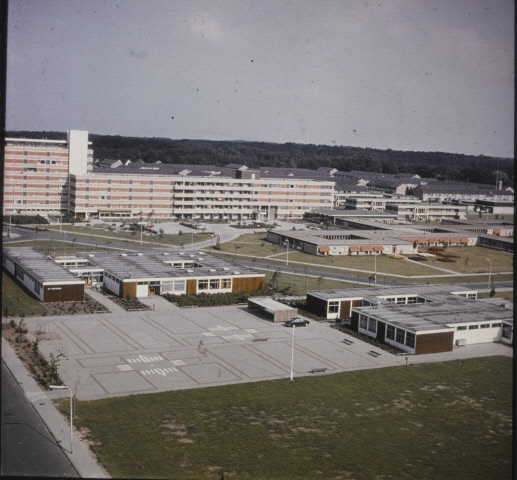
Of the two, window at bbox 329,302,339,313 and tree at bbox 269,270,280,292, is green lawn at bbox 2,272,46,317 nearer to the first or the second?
tree at bbox 269,270,280,292

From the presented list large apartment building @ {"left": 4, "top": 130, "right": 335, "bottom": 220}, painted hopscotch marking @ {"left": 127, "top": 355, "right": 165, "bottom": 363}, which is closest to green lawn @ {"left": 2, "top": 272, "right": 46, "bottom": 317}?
painted hopscotch marking @ {"left": 127, "top": 355, "right": 165, "bottom": 363}

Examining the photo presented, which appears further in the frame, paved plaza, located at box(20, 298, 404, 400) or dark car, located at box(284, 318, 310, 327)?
dark car, located at box(284, 318, 310, 327)

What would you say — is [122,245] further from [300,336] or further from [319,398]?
[319,398]

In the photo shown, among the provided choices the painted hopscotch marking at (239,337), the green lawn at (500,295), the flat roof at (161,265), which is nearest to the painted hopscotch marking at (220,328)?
the painted hopscotch marking at (239,337)

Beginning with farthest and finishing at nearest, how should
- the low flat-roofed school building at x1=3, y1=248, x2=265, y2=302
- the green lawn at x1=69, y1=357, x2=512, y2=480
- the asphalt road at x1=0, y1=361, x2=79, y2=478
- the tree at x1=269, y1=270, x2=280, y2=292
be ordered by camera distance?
the tree at x1=269, y1=270, x2=280, y2=292
the low flat-roofed school building at x1=3, y1=248, x2=265, y2=302
the green lawn at x1=69, y1=357, x2=512, y2=480
the asphalt road at x1=0, y1=361, x2=79, y2=478

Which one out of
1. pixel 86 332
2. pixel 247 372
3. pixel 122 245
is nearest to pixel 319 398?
pixel 247 372
